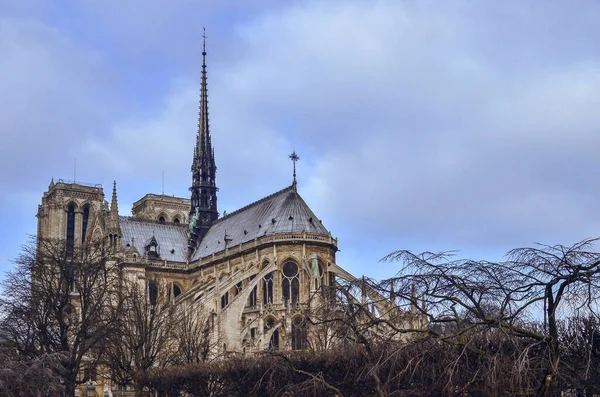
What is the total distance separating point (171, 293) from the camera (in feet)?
283

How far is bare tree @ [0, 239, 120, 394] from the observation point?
1870 inches

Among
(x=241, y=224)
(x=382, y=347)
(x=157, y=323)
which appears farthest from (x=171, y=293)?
(x=382, y=347)

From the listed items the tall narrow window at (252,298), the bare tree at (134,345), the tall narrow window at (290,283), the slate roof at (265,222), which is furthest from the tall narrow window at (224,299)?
the bare tree at (134,345)

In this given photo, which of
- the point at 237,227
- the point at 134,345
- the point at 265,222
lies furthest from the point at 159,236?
the point at 134,345

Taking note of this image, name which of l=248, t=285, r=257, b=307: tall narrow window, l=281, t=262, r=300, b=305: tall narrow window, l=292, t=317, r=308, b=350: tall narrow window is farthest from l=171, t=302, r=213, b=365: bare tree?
l=281, t=262, r=300, b=305: tall narrow window

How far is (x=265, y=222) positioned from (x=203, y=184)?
1698 centimetres

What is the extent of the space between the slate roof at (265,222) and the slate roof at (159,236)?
201cm

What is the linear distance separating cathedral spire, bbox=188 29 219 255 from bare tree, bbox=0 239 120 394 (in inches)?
1624

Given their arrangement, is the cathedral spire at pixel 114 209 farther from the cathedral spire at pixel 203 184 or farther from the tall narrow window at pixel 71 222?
the tall narrow window at pixel 71 222

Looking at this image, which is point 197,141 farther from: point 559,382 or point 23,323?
point 559,382

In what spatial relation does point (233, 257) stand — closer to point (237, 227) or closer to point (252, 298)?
point (237, 227)

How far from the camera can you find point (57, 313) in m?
48.1

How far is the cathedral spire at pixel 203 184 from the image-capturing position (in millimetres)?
94750

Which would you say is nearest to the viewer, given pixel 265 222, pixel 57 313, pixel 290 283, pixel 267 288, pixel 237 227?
pixel 57 313
